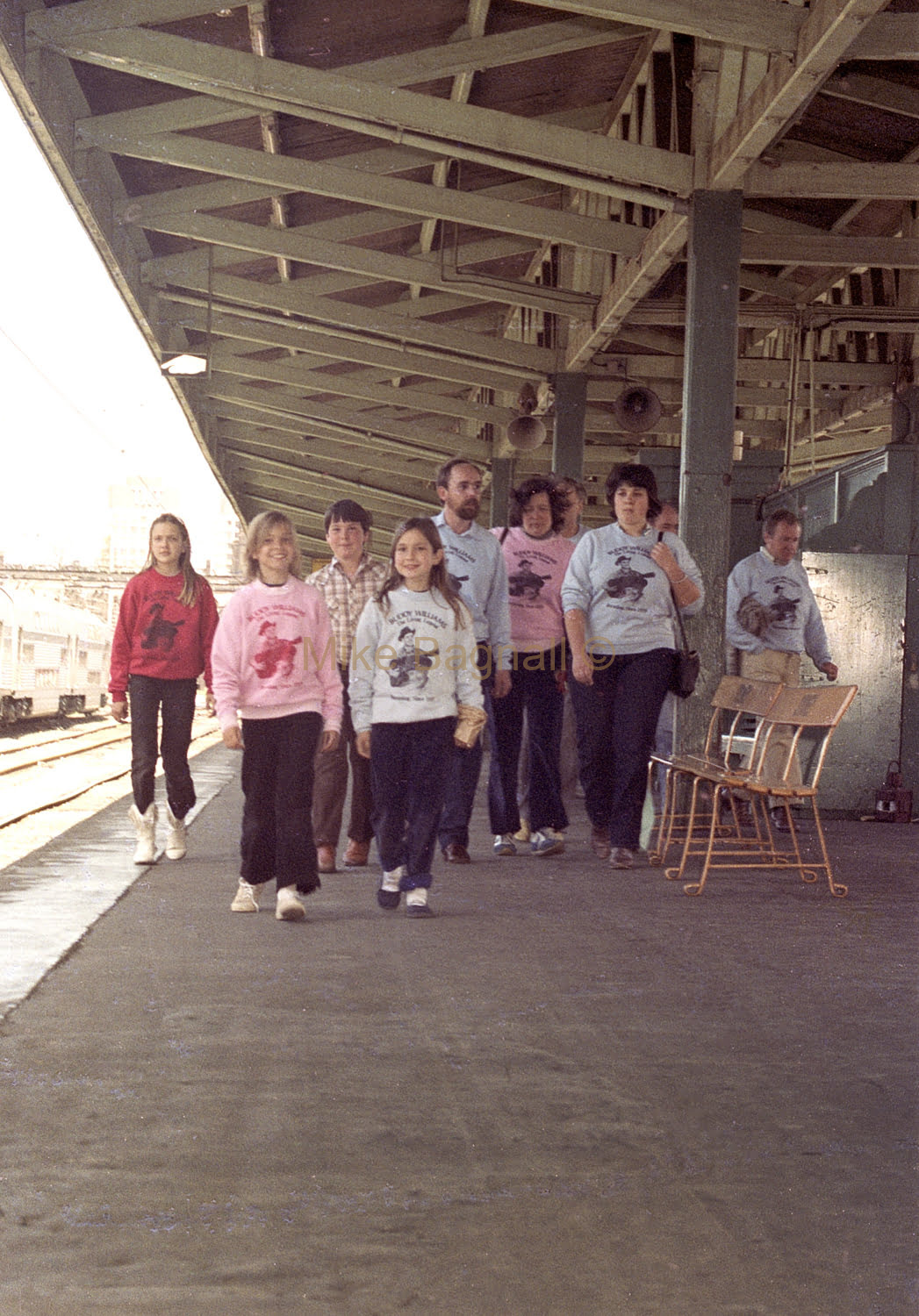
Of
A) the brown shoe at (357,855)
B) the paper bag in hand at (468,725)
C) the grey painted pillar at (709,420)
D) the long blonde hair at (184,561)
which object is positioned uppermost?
the grey painted pillar at (709,420)

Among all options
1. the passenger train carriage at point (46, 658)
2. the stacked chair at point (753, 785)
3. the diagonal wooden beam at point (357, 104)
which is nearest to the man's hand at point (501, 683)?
the stacked chair at point (753, 785)

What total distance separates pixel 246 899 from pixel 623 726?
2.32m

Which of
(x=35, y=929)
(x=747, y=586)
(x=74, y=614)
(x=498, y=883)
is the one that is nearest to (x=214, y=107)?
(x=747, y=586)

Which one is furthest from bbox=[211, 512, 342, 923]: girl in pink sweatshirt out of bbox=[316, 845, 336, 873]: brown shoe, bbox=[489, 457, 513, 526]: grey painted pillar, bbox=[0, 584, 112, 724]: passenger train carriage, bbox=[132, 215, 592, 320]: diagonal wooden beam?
bbox=[0, 584, 112, 724]: passenger train carriage

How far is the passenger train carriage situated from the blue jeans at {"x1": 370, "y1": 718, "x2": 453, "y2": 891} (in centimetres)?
2252

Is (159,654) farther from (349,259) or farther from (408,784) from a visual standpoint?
(349,259)

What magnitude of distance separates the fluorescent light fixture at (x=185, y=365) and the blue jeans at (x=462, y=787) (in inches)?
326

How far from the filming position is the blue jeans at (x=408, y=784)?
623 centimetres

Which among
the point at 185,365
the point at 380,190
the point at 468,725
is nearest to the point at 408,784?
the point at 468,725

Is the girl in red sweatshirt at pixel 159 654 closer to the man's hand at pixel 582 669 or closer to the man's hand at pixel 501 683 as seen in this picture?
the man's hand at pixel 501 683

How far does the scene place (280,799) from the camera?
611cm

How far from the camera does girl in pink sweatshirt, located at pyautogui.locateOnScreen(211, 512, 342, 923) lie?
20.0ft

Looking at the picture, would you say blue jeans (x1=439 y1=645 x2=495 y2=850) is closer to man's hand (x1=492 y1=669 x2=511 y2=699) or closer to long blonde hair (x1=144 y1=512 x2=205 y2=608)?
man's hand (x1=492 y1=669 x2=511 y2=699)

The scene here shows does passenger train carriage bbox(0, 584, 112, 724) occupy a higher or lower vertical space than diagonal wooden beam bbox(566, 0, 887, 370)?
lower
